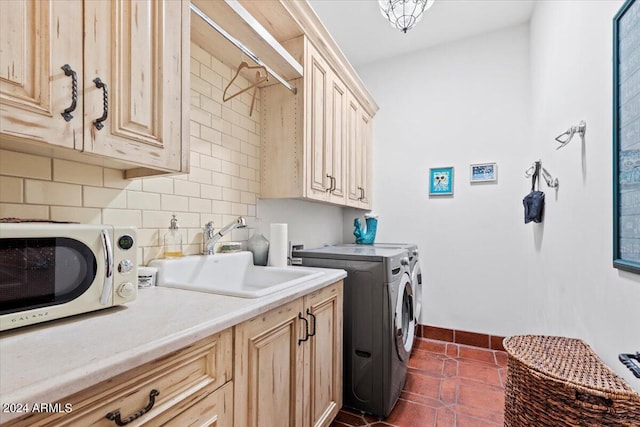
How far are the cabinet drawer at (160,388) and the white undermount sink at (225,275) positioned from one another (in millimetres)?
239

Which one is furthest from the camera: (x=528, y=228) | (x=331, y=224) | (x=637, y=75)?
(x=331, y=224)

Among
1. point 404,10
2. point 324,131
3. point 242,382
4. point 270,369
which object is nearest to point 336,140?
point 324,131

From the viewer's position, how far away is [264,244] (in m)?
1.88

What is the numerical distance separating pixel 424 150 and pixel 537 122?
3.10ft

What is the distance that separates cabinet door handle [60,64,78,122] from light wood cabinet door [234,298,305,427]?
2.41ft

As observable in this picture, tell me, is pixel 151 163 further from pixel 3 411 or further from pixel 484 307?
pixel 484 307

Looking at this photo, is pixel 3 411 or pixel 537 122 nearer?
pixel 3 411

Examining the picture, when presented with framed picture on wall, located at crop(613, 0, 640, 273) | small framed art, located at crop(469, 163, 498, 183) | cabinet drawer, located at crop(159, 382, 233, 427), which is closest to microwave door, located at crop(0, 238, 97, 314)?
cabinet drawer, located at crop(159, 382, 233, 427)

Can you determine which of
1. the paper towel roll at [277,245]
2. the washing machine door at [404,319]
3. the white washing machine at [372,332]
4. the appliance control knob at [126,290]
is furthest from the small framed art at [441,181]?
the appliance control knob at [126,290]

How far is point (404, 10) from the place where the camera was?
2082 millimetres

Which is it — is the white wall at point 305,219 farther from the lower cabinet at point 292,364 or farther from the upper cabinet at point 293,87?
the lower cabinet at point 292,364

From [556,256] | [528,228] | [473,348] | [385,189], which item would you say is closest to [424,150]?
[385,189]

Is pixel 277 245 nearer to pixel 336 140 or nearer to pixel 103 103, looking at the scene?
pixel 336 140

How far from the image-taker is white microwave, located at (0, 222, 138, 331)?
27.2 inches
